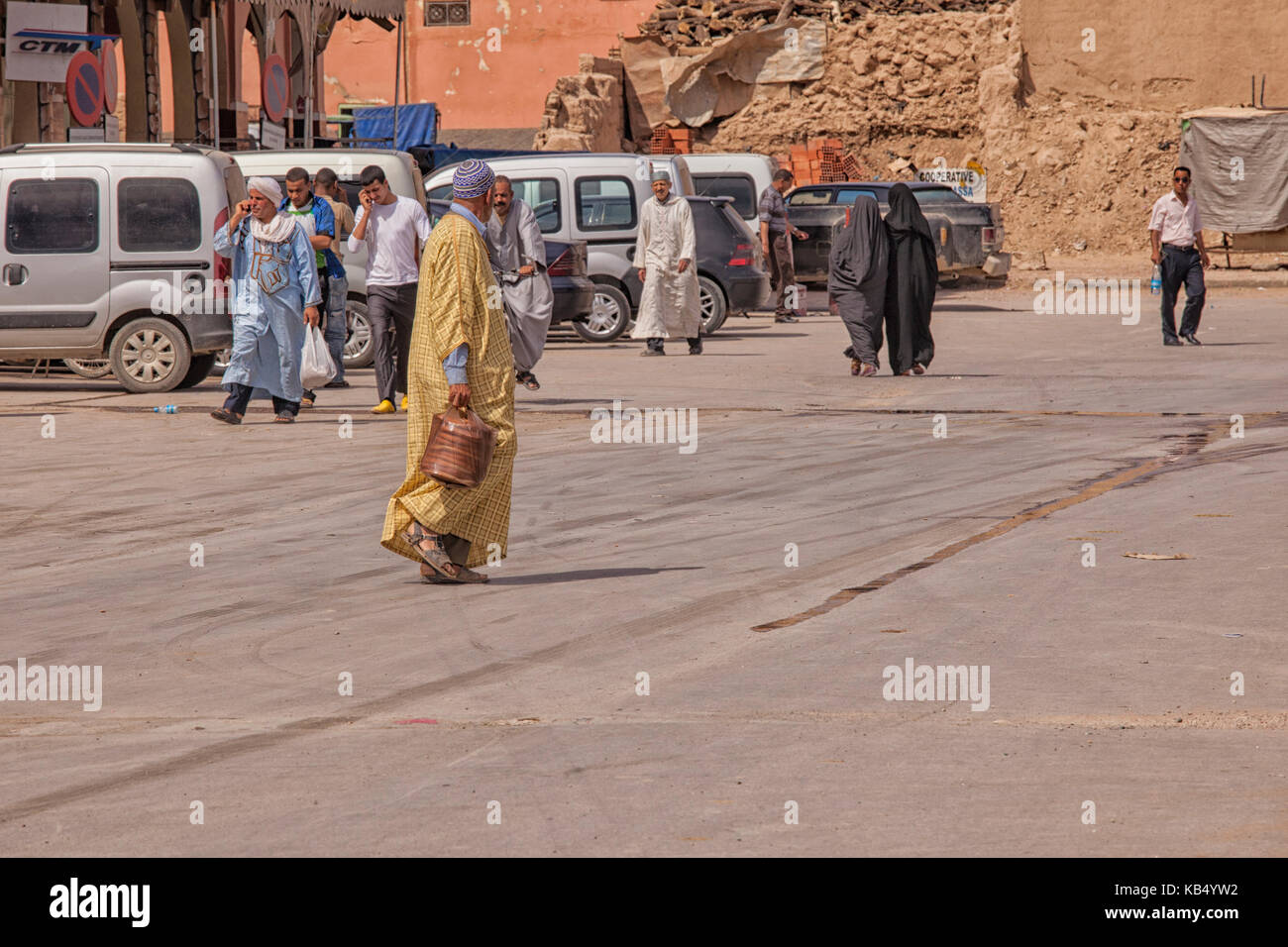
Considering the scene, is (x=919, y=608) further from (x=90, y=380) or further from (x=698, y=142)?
(x=698, y=142)

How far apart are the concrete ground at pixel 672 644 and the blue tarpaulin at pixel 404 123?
98.3 feet

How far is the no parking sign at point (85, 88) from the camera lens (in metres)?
22.2

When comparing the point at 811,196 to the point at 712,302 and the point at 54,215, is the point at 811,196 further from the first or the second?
the point at 54,215

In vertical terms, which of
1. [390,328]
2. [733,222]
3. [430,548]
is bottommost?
[430,548]

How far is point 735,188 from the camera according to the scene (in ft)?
85.1

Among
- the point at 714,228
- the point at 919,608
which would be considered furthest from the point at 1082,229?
the point at 919,608

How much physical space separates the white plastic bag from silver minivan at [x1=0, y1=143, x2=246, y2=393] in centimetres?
219

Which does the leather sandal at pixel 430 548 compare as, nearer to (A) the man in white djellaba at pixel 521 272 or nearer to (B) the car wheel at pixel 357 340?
(A) the man in white djellaba at pixel 521 272

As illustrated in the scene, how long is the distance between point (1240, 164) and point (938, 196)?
28.4 feet

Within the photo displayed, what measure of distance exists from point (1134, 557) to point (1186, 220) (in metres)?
13.0

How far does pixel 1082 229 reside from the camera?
131ft

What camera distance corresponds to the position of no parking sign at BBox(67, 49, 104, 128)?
2217cm

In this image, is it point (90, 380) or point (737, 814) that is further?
point (90, 380)

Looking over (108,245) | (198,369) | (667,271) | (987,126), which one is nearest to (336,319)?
(198,369)
